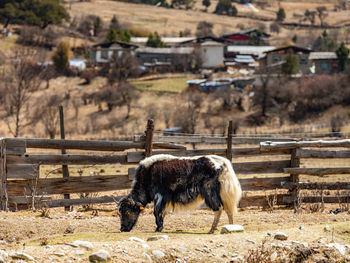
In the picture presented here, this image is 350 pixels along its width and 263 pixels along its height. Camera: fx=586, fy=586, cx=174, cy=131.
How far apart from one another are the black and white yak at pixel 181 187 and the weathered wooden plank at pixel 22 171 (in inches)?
115

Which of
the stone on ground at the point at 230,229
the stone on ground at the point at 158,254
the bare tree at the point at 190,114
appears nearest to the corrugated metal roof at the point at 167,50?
the bare tree at the point at 190,114

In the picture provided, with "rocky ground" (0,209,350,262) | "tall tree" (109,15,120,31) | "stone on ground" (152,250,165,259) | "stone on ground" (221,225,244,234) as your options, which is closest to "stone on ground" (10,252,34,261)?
"rocky ground" (0,209,350,262)

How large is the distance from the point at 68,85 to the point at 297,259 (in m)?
79.5

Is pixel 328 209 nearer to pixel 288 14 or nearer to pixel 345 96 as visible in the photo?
pixel 345 96

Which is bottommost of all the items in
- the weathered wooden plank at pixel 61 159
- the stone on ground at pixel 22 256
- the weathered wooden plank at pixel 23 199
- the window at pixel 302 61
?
the weathered wooden plank at pixel 23 199

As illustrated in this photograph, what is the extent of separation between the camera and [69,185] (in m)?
13.3

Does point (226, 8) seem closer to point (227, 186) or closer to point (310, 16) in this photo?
point (310, 16)

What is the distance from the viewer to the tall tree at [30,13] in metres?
118

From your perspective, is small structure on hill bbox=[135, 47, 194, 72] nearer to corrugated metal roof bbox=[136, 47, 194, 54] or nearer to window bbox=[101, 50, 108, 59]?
corrugated metal roof bbox=[136, 47, 194, 54]

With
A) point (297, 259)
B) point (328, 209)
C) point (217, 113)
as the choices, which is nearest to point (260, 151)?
point (328, 209)

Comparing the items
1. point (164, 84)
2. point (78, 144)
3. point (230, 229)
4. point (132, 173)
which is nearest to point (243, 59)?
point (164, 84)

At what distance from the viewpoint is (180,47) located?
3959 inches

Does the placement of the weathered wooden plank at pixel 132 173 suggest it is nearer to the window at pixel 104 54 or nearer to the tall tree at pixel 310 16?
the window at pixel 104 54

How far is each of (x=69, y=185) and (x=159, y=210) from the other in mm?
3407
